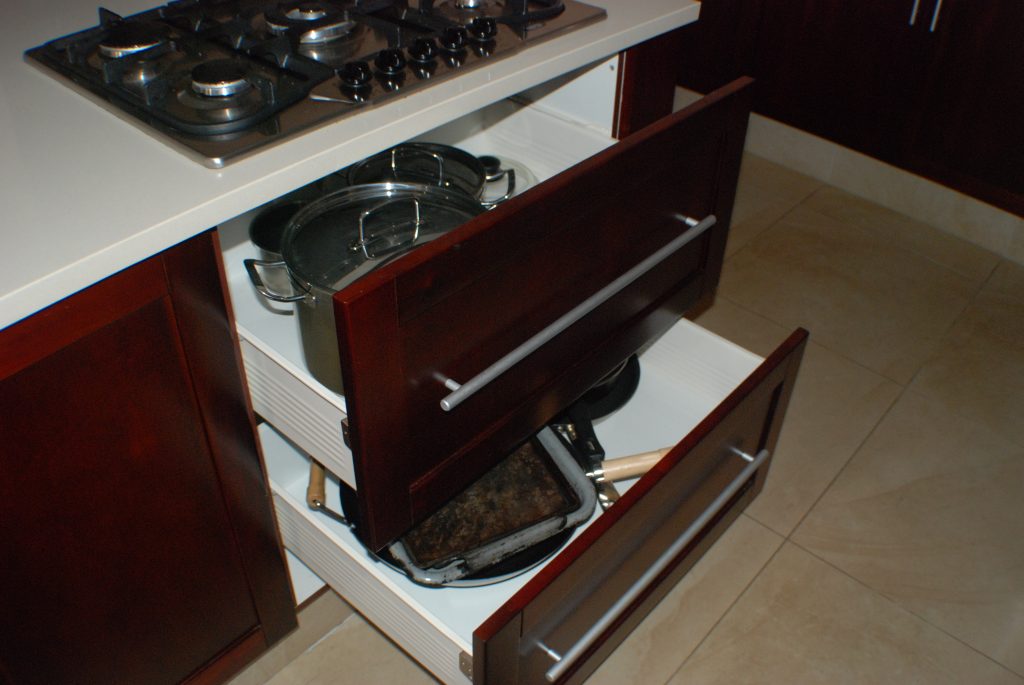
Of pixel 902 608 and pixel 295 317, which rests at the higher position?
pixel 295 317

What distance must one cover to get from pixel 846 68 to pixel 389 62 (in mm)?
1476

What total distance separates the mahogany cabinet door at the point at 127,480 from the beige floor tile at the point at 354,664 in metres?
0.24

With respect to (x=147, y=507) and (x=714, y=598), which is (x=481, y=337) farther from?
(x=714, y=598)

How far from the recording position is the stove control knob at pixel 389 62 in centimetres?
93

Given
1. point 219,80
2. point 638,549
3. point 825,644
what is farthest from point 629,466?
point 219,80

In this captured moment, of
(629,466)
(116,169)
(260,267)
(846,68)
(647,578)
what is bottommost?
(647,578)

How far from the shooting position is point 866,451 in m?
1.62

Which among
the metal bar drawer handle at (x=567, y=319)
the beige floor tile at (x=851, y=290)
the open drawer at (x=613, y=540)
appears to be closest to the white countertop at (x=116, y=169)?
the metal bar drawer handle at (x=567, y=319)

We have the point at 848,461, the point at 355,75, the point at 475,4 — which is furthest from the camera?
the point at 848,461

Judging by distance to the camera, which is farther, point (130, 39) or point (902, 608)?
point (902, 608)

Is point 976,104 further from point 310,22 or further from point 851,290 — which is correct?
point 310,22

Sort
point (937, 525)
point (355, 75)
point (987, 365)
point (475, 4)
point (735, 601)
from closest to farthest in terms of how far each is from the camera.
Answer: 1. point (355, 75)
2. point (475, 4)
3. point (735, 601)
4. point (937, 525)
5. point (987, 365)

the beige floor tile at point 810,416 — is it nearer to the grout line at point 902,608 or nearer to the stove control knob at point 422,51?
the grout line at point 902,608

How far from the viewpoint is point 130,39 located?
0.94 meters
